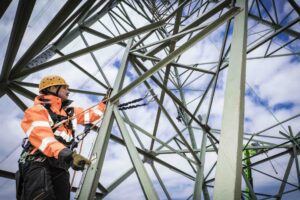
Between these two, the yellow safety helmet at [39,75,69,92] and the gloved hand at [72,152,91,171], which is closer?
the gloved hand at [72,152,91,171]

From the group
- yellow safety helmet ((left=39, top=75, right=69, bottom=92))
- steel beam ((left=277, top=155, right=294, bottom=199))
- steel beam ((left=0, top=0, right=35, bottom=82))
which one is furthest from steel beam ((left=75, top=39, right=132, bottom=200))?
steel beam ((left=277, top=155, right=294, bottom=199))

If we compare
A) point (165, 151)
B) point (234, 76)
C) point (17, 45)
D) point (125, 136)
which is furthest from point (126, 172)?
point (234, 76)

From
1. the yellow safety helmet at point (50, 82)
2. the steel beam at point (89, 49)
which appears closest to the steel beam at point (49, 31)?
the steel beam at point (89, 49)

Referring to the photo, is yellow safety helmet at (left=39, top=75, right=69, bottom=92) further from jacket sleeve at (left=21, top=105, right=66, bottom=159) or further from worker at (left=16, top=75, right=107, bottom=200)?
jacket sleeve at (left=21, top=105, right=66, bottom=159)

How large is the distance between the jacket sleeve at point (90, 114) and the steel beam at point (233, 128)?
2168mm

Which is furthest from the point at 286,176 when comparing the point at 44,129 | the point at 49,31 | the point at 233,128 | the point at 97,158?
the point at 49,31

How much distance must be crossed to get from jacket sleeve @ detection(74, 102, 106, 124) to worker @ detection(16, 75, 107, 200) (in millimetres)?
447

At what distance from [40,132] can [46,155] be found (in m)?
0.25

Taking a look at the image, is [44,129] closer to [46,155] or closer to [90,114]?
[46,155]

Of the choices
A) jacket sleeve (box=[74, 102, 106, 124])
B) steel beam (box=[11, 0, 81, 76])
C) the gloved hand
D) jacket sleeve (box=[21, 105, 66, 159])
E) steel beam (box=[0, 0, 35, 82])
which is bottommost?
the gloved hand

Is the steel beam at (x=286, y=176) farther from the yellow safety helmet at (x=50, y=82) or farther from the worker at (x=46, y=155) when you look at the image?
the yellow safety helmet at (x=50, y=82)

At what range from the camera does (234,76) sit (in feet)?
6.59

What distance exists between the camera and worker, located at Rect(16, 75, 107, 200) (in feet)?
7.36

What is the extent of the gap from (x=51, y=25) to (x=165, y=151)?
11.8 feet
